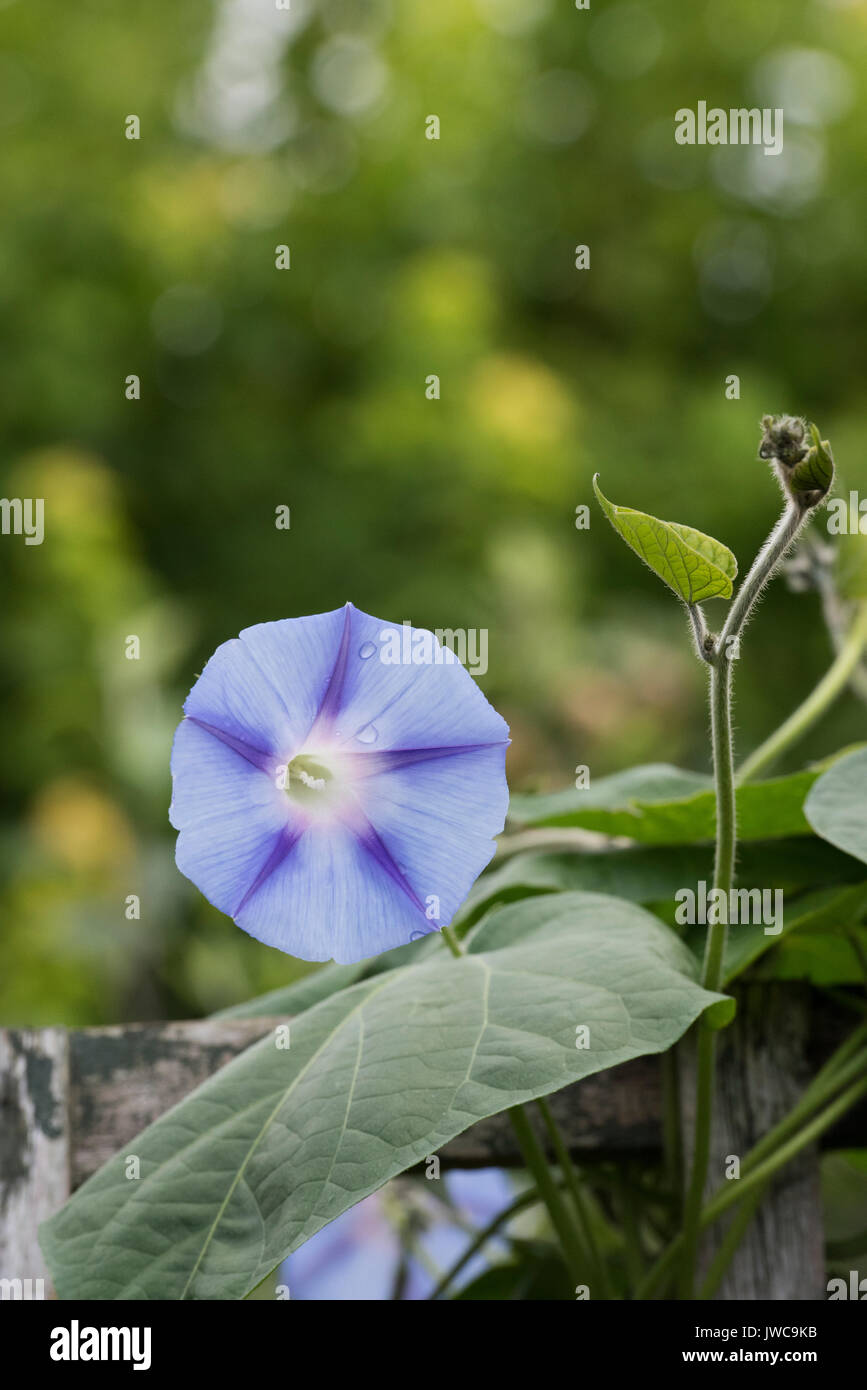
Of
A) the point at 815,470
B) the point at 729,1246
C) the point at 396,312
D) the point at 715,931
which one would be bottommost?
the point at 729,1246

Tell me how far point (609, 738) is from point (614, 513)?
156cm

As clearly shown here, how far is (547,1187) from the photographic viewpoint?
0.50 m

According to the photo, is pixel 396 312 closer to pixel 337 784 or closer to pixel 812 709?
pixel 812 709

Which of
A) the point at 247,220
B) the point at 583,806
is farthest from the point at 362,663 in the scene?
the point at 247,220

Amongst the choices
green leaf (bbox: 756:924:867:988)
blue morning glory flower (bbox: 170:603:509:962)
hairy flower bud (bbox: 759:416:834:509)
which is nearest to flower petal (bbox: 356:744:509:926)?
blue morning glory flower (bbox: 170:603:509:962)

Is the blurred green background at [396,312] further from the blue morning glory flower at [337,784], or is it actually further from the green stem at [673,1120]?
the blue morning glory flower at [337,784]

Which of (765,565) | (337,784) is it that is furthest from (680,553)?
(337,784)

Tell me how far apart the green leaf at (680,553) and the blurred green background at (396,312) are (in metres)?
2.50

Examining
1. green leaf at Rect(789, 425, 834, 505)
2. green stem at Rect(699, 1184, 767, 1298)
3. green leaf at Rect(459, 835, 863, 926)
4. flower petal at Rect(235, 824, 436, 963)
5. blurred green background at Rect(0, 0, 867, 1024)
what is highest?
blurred green background at Rect(0, 0, 867, 1024)

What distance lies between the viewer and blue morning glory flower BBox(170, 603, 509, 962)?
382 mm

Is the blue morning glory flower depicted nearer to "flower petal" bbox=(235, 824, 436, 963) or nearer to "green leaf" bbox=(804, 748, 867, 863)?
"flower petal" bbox=(235, 824, 436, 963)

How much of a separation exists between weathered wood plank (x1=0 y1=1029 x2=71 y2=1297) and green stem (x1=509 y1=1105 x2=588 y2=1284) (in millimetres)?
199

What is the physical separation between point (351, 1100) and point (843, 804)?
0.21m

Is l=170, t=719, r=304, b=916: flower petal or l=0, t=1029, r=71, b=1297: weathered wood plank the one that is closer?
l=170, t=719, r=304, b=916: flower petal
